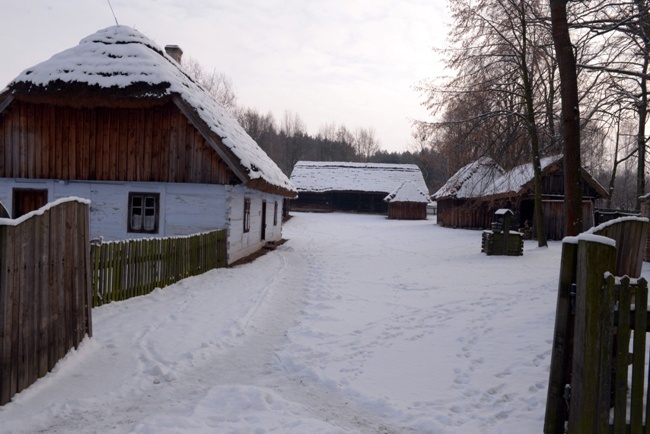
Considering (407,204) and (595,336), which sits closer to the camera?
(595,336)

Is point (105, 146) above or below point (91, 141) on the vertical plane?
below

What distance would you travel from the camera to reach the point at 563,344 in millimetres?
3518

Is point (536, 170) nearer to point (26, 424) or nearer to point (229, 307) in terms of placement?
point (229, 307)

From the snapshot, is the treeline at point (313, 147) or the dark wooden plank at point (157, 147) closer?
the dark wooden plank at point (157, 147)

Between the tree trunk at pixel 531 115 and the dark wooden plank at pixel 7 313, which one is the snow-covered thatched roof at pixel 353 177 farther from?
the dark wooden plank at pixel 7 313

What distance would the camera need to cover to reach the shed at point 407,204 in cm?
4391

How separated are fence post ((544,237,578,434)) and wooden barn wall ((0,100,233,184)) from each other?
34.3 ft

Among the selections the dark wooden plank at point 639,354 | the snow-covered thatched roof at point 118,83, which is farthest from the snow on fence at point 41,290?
the snow-covered thatched roof at point 118,83

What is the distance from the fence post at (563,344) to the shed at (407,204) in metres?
40.6

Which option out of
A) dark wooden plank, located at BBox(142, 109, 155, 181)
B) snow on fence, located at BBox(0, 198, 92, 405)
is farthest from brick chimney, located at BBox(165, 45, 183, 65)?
snow on fence, located at BBox(0, 198, 92, 405)

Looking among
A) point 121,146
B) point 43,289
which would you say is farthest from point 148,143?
point 43,289

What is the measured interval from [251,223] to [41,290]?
11426 millimetres

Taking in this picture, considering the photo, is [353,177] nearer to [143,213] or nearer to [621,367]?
[143,213]

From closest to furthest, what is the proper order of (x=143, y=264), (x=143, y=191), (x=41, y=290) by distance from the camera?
(x=41, y=290)
(x=143, y=264)
(x=143, y=191)
